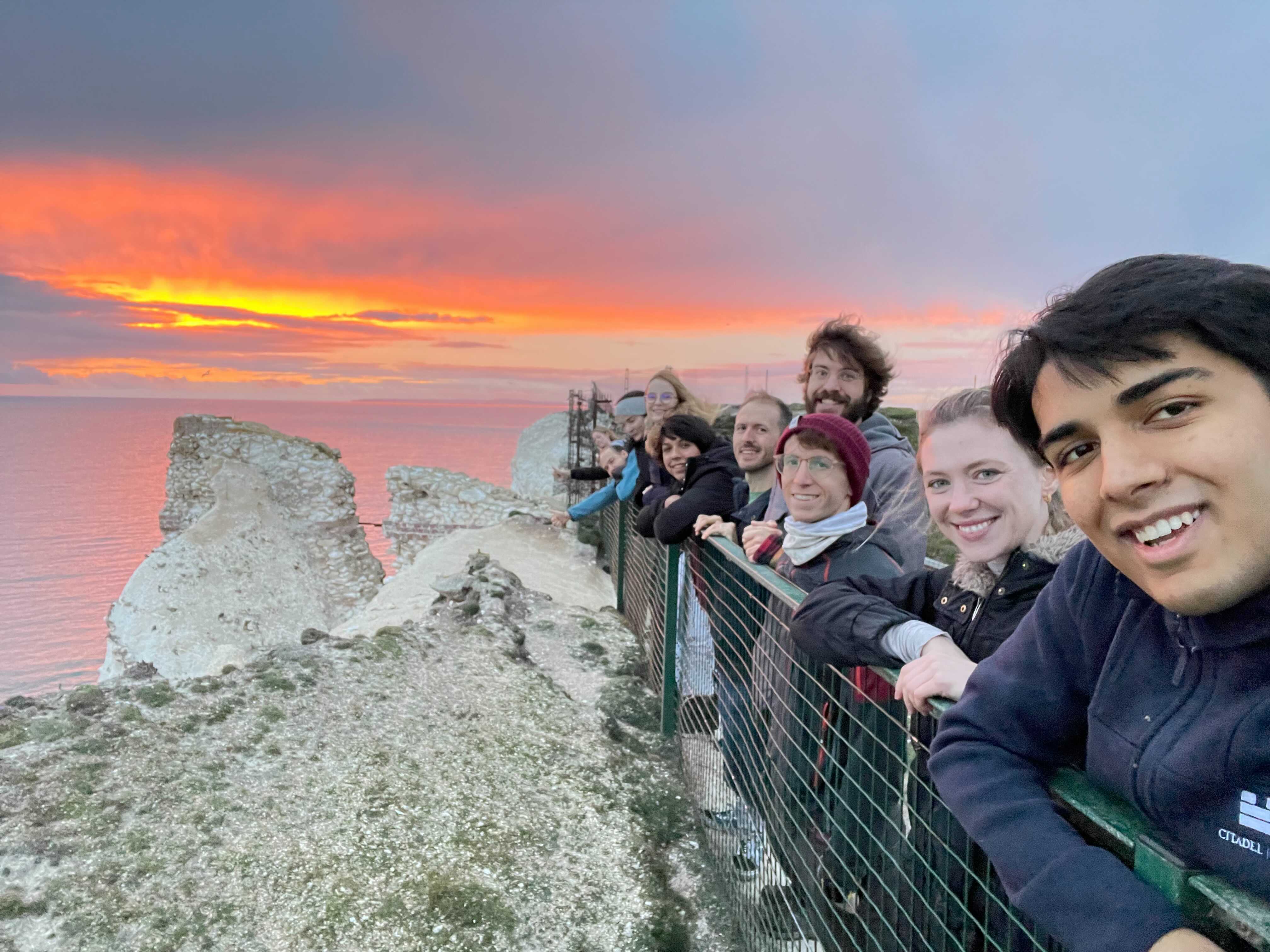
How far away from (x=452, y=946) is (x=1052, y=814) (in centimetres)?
242

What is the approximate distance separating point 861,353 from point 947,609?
1933 millimetres

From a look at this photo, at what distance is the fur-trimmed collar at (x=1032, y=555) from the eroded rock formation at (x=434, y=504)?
42.3 feet

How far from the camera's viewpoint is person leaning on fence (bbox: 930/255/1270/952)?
91 cm

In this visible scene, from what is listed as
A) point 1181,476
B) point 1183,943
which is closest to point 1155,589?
point 1181,476

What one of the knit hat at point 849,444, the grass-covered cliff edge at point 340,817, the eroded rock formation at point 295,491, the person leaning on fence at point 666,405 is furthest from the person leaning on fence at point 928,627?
the eroded rock formation at point 295,491

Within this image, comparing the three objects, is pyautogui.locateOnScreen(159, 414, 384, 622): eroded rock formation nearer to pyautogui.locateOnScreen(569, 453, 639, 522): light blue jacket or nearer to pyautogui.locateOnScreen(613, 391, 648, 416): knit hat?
pyautogui.locateOnScreen(569, 453, 639, 522): light blue jacket

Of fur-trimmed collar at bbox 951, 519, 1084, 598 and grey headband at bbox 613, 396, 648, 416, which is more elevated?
fur-trimmed collar at bbox 951, 519, 1084, 598

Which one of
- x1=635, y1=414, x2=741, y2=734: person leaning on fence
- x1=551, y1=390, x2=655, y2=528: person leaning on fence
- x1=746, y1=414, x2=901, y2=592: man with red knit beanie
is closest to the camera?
x1=746, y1=414, x2=901, y2=592: man with red knit beanie

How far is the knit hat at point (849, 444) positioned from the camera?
2861mm

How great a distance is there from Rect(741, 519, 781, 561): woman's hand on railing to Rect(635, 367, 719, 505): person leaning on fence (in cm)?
262

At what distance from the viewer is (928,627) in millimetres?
1725

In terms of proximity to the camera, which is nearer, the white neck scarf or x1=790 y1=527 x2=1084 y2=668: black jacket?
x1=790 y1=527 x2=1084 y2=668: black jacket

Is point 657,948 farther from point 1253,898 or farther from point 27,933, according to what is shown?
point 1253,898

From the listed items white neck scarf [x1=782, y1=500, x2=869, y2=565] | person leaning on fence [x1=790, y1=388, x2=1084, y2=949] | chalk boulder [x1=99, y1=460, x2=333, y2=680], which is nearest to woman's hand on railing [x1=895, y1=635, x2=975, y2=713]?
person leaning on fence [x1=790, y1=388, x2=1084, y2=949]
